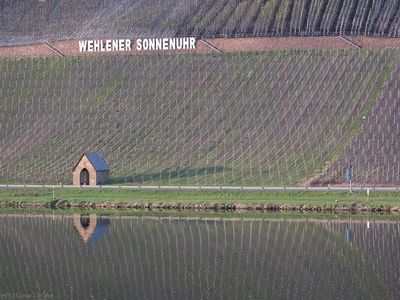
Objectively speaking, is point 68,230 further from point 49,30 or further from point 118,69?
point 49,30

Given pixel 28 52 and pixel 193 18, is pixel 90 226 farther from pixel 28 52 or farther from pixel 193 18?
pixel 28 52

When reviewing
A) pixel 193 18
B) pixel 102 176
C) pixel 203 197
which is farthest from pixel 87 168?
pixel 193 18

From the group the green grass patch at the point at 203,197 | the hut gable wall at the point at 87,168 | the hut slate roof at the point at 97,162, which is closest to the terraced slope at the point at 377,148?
the green grass patch at the point at 203,197

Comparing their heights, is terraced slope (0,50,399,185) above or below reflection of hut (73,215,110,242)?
above

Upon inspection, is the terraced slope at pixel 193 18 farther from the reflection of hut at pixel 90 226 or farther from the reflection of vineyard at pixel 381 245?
the reflection of vineyard at pixel 381 245

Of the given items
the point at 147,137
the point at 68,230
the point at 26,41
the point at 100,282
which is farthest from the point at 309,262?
the point at 26,41

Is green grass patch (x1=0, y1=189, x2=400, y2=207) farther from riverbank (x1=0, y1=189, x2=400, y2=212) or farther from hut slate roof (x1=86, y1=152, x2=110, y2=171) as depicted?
hut slate roof (x1=86, y1=152, x2=110, y2=171)

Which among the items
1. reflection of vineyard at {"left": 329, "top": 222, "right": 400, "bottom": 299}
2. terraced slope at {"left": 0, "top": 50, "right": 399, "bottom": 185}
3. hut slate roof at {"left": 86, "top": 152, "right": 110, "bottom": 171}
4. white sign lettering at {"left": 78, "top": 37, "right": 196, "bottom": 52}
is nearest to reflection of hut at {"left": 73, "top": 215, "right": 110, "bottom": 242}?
reflection of vineyard at {"left": 329, "top": 222, "right": 400, "bottom": 299}
